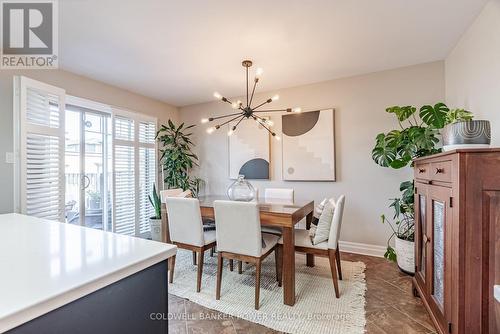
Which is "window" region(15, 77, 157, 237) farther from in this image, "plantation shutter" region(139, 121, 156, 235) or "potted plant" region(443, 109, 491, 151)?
"potted plant" region(443, 109, 491, 151)

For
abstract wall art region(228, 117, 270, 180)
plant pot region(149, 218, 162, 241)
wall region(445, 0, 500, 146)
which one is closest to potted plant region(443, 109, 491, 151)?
wall region(445, 0, 500, 146)

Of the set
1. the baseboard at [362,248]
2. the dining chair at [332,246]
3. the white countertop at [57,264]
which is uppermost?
the white countertop at [57,264]

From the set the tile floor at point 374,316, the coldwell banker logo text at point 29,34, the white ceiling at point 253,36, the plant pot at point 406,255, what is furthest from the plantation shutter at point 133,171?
the plant pot at point 406,255

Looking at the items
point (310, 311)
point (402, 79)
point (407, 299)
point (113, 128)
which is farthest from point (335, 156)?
point (113, 128)

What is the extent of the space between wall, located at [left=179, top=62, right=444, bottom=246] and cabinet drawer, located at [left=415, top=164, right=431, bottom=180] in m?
1.11

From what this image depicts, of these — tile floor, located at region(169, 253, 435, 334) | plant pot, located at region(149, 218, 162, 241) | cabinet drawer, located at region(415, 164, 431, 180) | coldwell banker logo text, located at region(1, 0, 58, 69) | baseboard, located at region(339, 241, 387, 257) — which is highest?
coldwell banker logo text, located at region(1, 0, 58, 69)

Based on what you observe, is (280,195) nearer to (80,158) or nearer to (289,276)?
(289,276)

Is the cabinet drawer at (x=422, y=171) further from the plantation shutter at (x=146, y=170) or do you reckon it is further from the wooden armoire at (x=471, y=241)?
the plantation shutter at (x=146, y=170)

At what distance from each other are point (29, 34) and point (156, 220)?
2.74 m

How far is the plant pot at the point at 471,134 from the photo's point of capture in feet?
4.84

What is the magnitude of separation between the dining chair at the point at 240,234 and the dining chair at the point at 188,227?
25 centimetres

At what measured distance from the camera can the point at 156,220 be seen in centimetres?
388

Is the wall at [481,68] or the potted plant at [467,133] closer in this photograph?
the potted plant at [467,133]

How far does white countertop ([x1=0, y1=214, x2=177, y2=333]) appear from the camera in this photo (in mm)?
579
